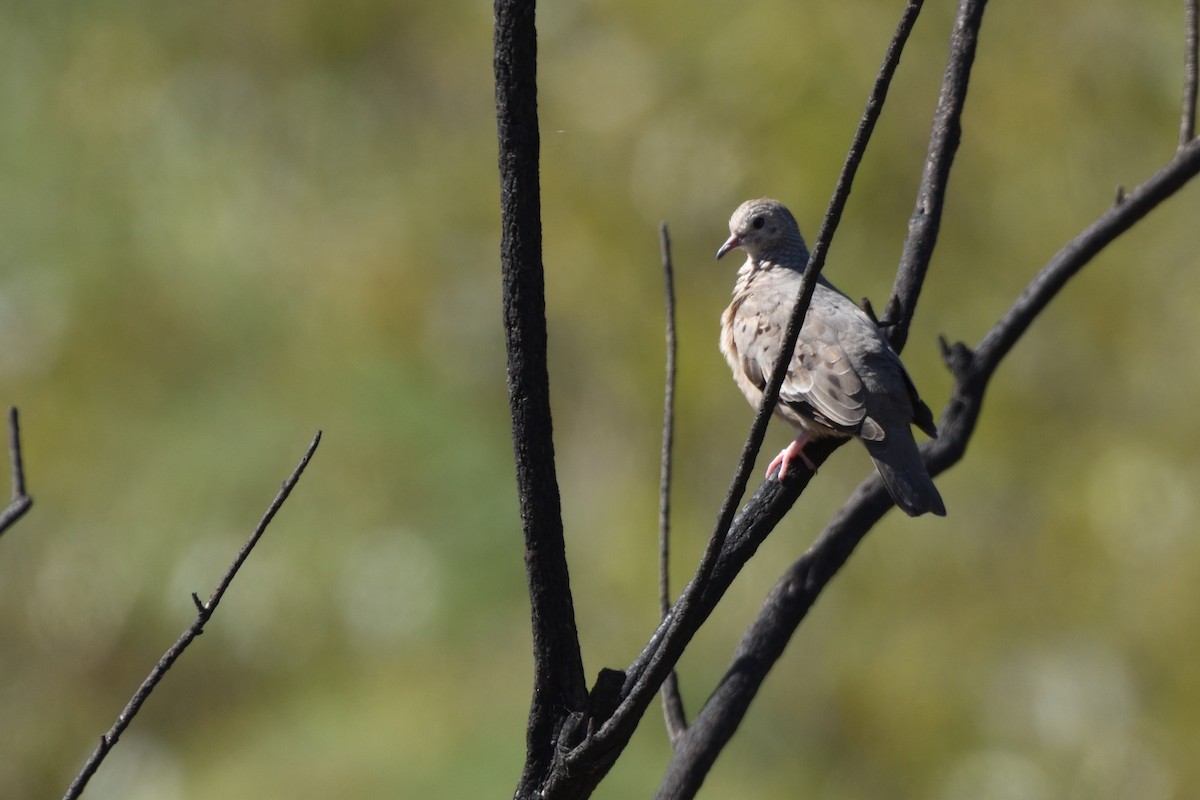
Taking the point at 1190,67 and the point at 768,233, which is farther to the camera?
the point at 768,233

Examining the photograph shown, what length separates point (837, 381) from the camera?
4258mm

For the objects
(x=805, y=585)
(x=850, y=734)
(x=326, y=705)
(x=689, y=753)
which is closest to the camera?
(x=689, y=753)

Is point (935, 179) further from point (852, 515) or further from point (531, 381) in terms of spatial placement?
point (531, 381)

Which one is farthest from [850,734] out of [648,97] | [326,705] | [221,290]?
[221,290]

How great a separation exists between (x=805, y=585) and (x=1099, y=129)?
7544mm

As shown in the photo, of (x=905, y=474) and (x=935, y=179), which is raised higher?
(x=935, y=179)

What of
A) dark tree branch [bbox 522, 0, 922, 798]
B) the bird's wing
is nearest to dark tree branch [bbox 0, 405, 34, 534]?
dark tree branch [bbox 522, 0, 922, 798]

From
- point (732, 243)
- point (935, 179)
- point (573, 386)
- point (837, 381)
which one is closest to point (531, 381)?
point (935, 179)

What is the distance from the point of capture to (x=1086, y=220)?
31.3 ft

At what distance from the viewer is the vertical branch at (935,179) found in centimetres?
366

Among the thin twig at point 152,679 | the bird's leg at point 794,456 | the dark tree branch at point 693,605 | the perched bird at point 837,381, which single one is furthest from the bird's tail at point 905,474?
the thin twig at point 152,679

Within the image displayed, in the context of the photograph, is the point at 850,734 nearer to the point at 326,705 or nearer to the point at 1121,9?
the point at 326,705

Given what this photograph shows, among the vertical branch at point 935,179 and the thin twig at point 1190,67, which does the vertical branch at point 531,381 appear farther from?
the thin twig at point 1190,67

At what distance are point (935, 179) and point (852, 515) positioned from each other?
1009 mm
